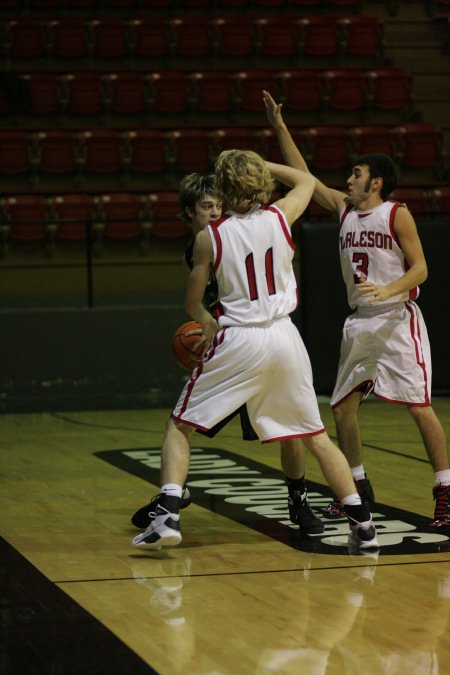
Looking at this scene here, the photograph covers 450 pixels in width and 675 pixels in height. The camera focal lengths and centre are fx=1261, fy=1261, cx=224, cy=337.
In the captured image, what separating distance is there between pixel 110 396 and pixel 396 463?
412 cm

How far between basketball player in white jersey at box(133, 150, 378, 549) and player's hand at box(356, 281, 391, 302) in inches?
14.0

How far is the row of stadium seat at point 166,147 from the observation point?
13820 mm

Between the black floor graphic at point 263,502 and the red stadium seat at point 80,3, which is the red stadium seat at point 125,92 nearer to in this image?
the red stadium seat at point 80,3

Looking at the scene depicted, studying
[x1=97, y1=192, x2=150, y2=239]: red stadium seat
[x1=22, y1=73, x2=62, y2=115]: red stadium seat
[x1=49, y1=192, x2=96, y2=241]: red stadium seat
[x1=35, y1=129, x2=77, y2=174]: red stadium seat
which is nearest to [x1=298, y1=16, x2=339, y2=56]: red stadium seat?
[x1=22, y1=73, x2=62, y2=115]: red stadium seat

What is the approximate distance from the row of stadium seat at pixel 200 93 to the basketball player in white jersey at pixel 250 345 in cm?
989

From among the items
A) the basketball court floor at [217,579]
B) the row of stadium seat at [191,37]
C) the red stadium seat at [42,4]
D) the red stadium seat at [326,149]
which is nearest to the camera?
the basketball court floor at [217,579]

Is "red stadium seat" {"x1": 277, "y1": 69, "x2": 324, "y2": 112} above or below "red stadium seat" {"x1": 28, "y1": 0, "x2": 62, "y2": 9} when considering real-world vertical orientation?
below

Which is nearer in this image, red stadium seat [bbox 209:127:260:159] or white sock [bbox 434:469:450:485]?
white sock [bbox 434:469:450:485]

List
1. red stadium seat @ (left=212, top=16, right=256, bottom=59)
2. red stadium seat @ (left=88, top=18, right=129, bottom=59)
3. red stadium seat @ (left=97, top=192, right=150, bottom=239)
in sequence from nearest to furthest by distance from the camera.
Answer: red stadium seat @ (left=97, top=192, right=150, bottom=239), red stadium seat @ (left=88, top=18, right=129, bottom=59), red stadium seat @ (left=212, top=16, right=256, bottom=59)

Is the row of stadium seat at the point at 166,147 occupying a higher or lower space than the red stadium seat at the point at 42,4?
lower

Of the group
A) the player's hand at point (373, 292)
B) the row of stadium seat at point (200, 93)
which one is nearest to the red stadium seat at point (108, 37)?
the row of stadium seat at point (200, 93)

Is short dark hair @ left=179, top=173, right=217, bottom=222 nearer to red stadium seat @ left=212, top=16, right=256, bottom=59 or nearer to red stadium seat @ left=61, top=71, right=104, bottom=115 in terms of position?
red stadium seat @ left=61, top=71, right=104, bottom=115

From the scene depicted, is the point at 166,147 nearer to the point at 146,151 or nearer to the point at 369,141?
the point at 146,151

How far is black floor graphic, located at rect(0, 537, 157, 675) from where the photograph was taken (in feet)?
11.6
